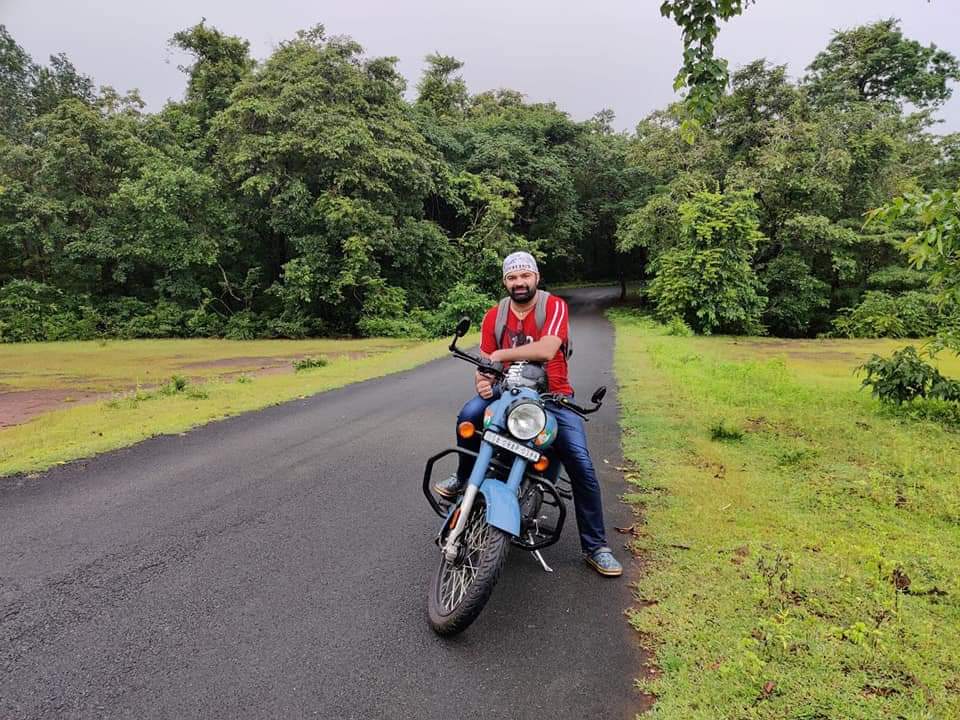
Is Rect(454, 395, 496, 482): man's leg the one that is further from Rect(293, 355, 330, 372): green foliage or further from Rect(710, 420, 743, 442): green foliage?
Rect(293, 355, 330, 372): green foliage

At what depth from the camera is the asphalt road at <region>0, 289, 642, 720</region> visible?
230cm

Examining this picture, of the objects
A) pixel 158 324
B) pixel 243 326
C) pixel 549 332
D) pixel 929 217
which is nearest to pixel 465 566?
pixel 549 332

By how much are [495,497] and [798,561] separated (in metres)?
1.95

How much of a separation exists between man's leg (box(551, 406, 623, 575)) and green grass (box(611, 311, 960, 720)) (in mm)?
275

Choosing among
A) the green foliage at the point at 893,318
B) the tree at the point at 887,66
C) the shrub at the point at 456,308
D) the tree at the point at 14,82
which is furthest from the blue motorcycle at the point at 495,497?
the tree at the point at 14,82

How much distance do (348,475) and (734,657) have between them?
351cm

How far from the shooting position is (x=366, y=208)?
2216 centimetres

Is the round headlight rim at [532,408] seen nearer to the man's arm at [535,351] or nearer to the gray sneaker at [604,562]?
the man's arm at [535,351]

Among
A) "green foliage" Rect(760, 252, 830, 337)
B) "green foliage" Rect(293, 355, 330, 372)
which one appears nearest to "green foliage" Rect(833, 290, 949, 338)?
"green foliage" Rect(760, 252, 830, 337)

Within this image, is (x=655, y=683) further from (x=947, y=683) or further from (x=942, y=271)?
(x=942, y=271)

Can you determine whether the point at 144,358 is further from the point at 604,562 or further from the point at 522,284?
the point at 604,562

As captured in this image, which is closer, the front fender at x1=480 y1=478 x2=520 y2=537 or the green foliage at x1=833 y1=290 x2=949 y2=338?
the front fender at x1=480 y1=478 x2=520 y2=537

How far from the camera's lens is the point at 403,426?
702 centimetres

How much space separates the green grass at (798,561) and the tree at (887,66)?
104 ft
